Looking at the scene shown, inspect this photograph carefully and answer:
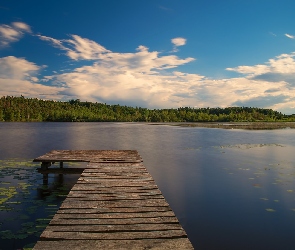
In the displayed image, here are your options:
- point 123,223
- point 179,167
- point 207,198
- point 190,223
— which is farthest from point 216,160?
point 123,223

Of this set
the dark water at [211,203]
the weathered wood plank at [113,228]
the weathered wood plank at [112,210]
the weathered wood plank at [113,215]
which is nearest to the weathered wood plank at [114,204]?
the weathered wood plank at [112,210]

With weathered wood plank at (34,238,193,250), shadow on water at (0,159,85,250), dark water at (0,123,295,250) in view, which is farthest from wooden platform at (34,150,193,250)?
dark water at (0,123,295,250)

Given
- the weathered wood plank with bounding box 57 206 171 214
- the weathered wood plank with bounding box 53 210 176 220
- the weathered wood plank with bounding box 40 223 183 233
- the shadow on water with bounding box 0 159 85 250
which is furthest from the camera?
the shadow on water with bounding box 0 159 85 250

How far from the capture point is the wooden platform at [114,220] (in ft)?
15.4

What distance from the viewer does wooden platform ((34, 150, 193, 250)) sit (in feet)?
15.4

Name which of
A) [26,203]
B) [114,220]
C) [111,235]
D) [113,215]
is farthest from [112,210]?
[26,203]

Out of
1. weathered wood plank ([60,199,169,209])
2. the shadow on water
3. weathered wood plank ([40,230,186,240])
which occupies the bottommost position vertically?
the shadow on water

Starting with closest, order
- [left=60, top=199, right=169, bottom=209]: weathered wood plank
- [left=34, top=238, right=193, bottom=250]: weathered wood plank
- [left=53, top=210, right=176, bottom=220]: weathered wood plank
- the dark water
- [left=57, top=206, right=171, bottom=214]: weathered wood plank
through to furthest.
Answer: [left=34, top=238, right=193, bottom=250]: weathered wood plank
[left=53, top=210, right=176, bottom=220]: weathered wood plank
[left=57, top=206, right=171, bottom=214]: weathered wood plank
[left=60, top=199, right=169, bottom=209]: weathered wood plank
the dark water

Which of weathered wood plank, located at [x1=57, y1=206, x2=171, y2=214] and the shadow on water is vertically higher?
weathered wood plank, located at [x1=57, y1=206, x2=171, y2=214]

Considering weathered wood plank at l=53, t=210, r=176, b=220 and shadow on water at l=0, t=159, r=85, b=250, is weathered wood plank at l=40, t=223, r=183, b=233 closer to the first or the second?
weathered wood plank at l=53, t=210, r=176, b=220

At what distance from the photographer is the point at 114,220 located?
18.8 ft

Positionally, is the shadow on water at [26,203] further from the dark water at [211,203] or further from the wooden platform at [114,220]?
the wooden platform at [114,220]

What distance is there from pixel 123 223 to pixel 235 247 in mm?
4636

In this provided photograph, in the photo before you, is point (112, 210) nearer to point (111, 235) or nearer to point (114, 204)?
point (114, 204)
